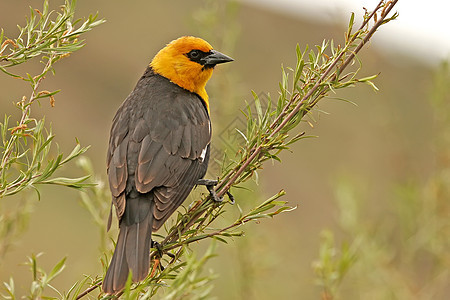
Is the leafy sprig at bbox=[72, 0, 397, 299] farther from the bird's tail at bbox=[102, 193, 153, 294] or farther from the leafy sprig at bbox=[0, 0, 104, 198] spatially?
the leafy sprig at bbox=[0, 0, 104, 198]

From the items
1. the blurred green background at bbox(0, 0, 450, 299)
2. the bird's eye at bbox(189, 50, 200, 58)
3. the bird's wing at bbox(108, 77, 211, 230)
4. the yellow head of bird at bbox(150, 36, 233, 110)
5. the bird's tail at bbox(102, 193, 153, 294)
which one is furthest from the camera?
the bird's eye at bbox(189, 50, 200, 58)

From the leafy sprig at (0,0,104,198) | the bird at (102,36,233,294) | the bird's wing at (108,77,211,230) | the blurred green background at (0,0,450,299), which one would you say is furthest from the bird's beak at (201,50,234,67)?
the leafy sprig at (0,0,104,198)

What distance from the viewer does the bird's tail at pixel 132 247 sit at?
2115 mm

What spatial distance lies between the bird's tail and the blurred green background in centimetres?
26

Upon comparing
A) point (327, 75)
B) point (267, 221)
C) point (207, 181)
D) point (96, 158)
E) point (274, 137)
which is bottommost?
point (96, 158)

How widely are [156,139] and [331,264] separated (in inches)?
50.8

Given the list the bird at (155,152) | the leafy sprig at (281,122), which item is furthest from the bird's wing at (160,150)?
the leafy sprig at (281,122)

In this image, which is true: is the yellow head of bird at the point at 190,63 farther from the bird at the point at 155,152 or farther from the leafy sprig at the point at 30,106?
the leafy sprig at the point at 30,106

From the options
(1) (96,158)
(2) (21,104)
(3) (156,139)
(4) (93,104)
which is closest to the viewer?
(2) (21,104)

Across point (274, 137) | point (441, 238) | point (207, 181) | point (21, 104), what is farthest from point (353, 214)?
point (21, 104)

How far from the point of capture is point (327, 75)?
220cm

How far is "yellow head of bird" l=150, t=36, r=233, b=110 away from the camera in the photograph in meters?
4.22

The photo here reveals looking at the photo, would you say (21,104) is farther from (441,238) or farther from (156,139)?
(441,238)

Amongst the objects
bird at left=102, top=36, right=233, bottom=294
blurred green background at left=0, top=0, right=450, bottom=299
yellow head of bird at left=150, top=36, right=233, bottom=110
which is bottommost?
blurred green background at left=0, top=0, right=450, bottom=299
